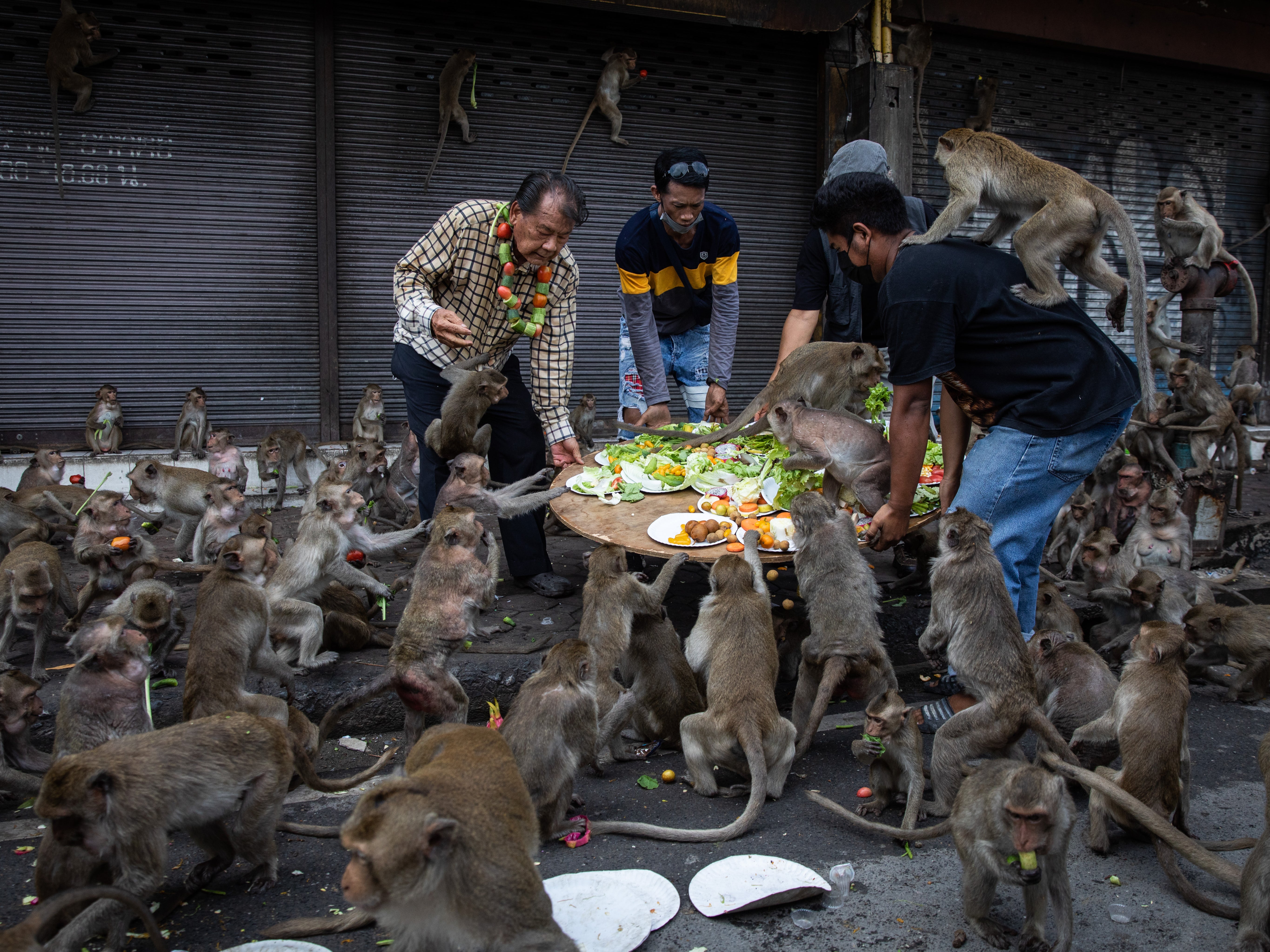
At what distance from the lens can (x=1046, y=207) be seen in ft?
15.3

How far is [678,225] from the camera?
6.71 metres

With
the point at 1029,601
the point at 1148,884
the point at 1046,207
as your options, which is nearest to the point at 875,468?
the point at 1029,601

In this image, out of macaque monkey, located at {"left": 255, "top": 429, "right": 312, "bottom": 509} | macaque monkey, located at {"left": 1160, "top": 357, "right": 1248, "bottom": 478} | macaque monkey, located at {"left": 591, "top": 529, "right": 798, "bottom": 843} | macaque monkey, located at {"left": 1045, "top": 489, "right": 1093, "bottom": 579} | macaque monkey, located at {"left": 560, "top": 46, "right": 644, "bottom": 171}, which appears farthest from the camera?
macaque monkey, located at {"left": 560, "top": 46, "right": 644, "bottom": 171}

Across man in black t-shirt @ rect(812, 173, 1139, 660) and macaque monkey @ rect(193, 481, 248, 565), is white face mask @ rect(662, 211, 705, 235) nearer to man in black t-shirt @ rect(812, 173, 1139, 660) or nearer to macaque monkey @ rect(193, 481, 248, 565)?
man in black t-shirt @ rect(812, 173, 1139, 660)

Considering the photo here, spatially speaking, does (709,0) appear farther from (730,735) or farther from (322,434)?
(730,735)

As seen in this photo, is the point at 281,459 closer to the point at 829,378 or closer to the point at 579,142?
the point at 579,142

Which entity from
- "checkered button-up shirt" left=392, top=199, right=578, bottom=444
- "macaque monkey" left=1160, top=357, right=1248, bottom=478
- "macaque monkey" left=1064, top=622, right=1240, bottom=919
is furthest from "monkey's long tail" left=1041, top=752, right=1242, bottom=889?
"macaque monkey" left=1160, top=357, right=1248, bottom=478

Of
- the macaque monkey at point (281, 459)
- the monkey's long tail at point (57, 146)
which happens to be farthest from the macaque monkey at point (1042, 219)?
the monkey's long tail at point (57, 146)

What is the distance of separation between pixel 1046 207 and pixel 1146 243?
992 centimetres

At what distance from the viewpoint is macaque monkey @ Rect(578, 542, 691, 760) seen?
4.46 meters

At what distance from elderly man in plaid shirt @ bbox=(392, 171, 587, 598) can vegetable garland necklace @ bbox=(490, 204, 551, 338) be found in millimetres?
34

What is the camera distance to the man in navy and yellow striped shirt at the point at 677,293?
21.6ft

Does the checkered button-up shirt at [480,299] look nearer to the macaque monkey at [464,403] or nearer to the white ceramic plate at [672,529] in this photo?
the macaque monkey at [464,403]

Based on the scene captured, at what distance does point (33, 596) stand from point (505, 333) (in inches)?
122
